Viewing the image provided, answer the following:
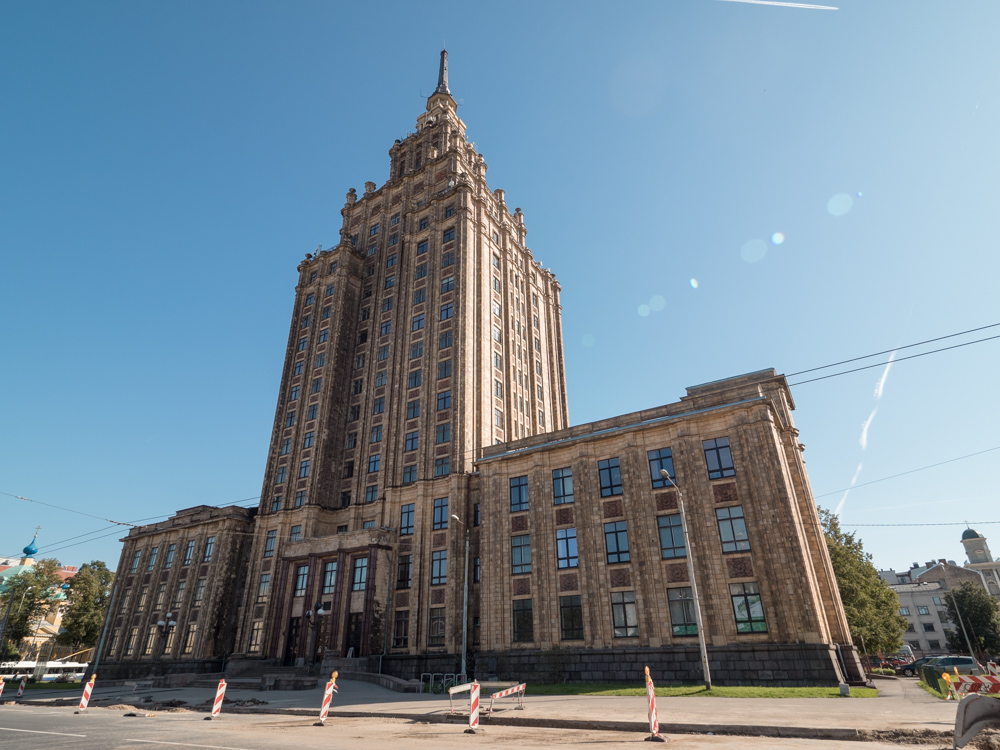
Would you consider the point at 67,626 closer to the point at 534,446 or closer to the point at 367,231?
the point at 367,231

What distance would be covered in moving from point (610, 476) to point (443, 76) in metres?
71.8

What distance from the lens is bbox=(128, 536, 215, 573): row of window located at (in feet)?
193

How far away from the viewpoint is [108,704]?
27.5m

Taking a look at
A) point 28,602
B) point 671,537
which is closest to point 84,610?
point 28,602

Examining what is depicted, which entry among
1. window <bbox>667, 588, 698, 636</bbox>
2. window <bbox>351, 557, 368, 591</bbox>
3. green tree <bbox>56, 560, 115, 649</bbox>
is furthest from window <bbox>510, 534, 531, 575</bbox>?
green tree <bbox>56, 560, 115, 649</bbox>

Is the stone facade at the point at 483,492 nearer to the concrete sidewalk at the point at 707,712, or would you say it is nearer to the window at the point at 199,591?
the window at the point at 199,591

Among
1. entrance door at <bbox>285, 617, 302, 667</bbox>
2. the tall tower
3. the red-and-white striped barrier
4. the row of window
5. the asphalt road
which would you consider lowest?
the asphalt road

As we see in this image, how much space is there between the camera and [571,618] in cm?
3631

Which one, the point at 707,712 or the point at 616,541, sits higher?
the point at 616,541

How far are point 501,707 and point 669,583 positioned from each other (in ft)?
54.5

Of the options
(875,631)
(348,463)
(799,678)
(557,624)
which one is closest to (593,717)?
(799,678)

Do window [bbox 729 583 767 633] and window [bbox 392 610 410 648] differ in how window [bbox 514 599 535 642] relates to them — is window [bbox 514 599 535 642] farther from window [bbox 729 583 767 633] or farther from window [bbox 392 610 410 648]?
window [bbox 729 583 767 633]

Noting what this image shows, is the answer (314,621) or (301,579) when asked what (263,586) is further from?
(314,621)

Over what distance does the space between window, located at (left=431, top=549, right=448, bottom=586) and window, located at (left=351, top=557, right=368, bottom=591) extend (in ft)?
19.0
